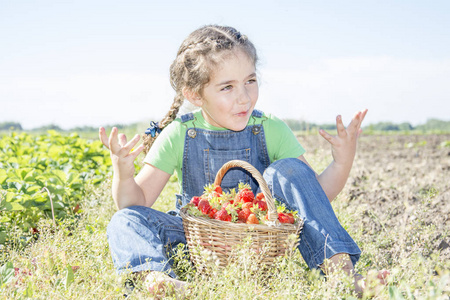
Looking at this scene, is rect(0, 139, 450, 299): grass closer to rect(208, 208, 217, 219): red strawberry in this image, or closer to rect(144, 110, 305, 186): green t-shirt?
rect(208, 208, 217, 219): red strawberry

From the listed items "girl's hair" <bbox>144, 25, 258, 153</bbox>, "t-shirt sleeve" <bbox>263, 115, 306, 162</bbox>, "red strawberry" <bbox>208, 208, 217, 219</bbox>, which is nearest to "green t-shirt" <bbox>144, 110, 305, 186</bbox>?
"t-shirt sleeve" <bbox>263, 115, 306, 162</bbox>

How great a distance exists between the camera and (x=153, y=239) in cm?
212

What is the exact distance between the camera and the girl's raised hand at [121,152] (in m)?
2.12

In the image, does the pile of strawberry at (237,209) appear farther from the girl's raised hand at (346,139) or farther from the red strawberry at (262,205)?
the girl's raised hand at (346,139)

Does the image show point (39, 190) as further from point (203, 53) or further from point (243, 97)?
point (243, 97)

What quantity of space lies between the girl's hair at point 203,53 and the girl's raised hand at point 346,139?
618 mm

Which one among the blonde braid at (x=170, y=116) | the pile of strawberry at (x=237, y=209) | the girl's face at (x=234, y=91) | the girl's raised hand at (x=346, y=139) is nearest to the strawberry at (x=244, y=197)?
the pile of strawberry at (x=237, y=209)

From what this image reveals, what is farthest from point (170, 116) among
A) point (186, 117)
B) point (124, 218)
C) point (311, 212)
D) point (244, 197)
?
point (311, 212)

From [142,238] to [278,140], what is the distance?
1015 mm

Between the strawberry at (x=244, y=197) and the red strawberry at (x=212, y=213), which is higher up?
the strawberry at (x=244, y=197)

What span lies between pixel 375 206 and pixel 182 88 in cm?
226

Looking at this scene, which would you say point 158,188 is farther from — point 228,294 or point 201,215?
point 228,294

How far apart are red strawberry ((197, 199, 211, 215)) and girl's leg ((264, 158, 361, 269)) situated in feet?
1.20

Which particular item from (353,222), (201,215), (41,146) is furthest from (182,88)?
(41,146)
